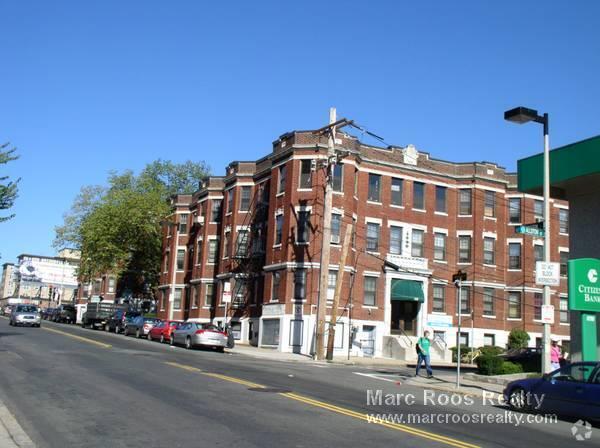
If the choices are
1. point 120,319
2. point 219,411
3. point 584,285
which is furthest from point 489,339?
point 219,411

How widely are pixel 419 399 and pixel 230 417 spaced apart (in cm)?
658

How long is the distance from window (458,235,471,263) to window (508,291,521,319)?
4.19 m

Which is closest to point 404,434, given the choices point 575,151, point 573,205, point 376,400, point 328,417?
point 328,417

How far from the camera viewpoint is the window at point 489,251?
4653cm

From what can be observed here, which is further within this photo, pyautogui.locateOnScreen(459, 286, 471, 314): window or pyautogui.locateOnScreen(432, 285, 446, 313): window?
pyautogui.locateOnScreen(459, 286, 471, 314): window

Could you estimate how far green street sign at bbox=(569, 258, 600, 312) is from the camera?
61.5ft

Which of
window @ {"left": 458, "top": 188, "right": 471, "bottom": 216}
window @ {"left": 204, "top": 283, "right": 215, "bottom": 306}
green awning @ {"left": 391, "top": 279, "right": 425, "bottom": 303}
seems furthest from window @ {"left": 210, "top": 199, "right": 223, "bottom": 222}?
window @ {"left": 458, "top": 188, "right": 471, "bottom": 216}

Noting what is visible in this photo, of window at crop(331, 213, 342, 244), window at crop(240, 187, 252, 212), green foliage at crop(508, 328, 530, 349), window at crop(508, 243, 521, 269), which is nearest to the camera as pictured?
window at crop(331, 213, 342, 244)

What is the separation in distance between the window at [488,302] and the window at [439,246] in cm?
401

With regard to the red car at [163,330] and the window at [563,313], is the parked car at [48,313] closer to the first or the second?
the red car at [163,330]

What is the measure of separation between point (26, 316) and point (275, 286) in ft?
58.6

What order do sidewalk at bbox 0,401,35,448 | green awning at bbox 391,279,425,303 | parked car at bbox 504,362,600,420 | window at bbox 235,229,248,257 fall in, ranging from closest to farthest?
sidewalk at bbox 0,401,35,448 < parked car at bbox 504,362,600,420 < green awning at bbox 391,279,425,303 < window at bbox 235,229,248,257

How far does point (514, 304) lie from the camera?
46875 mm

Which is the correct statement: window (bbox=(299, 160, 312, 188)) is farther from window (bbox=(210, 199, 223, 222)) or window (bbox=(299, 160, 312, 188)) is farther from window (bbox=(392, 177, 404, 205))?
window (bbox=(210, 199, 223, 222))
